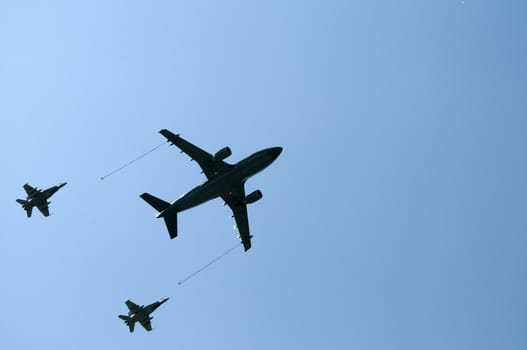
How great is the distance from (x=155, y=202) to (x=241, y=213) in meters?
12.6

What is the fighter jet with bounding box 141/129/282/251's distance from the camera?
75.0m

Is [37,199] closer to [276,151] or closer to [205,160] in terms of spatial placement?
[205,160]

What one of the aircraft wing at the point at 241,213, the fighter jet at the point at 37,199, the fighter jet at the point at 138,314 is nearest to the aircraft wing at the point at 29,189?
the fighter jet at the point at 37,199

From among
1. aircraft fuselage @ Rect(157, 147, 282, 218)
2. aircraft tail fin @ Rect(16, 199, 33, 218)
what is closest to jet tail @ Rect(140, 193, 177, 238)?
aircraft fuselage @ Rect(157, 147, 282, 218)

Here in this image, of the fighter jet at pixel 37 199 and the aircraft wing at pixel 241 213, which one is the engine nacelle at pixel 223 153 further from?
the fighter jet at pixel 37 199

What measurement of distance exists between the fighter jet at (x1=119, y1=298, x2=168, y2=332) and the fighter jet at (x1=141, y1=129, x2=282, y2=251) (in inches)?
612

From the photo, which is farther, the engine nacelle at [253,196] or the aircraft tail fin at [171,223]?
the engine nacelle at [253,196]

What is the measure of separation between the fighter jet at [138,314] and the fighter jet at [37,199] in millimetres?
18924

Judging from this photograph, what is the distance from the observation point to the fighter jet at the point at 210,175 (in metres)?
75.0

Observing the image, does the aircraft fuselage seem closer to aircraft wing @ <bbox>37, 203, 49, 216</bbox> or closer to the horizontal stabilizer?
the horizontal stabilizer

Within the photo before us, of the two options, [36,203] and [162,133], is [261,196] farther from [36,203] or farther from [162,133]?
[36,203]

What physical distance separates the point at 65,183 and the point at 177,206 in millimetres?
25699

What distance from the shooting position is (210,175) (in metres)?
77.7

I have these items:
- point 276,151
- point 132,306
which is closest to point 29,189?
point 132,306
